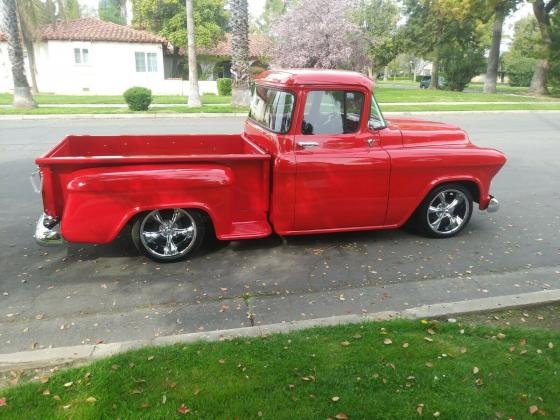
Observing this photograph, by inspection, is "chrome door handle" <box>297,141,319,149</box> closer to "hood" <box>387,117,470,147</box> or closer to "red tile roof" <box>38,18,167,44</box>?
"hood" <box>387,117,470,147</box>

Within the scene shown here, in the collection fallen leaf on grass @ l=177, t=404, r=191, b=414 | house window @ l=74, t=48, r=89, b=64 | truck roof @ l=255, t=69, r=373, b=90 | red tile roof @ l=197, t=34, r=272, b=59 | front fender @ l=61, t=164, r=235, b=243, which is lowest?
fallen leaf on grass @ l=177, t=404, r=191, b=414

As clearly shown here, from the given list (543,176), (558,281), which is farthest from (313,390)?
(543,176)

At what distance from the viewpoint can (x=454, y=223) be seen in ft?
19.4

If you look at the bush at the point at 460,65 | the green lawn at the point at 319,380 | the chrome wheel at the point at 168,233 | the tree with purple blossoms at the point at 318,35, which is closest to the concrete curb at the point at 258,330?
the green lawn at the point at 319,380

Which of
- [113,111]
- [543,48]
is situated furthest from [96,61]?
[543,48]

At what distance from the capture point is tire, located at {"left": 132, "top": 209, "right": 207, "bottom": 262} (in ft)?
16.0

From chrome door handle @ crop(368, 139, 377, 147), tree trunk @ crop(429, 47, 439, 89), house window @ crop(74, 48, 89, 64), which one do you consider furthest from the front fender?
tree trunk @ crop(429, 47, 439, 89)

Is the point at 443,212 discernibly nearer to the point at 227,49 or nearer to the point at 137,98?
the point at 137,98

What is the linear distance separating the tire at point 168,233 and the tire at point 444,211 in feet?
8.34

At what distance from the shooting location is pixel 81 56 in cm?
3195

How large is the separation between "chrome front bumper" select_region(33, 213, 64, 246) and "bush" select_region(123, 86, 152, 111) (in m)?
15.3

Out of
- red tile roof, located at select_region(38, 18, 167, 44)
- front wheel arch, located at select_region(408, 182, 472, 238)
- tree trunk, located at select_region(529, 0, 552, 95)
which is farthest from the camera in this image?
red tile roof, located at select_region(38, 18, 167, 44)

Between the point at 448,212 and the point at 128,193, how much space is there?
3.60m

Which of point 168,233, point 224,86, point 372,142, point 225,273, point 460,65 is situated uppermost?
point 460,65
